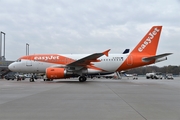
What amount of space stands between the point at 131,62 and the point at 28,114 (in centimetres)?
1935

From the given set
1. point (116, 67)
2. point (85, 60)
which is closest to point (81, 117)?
point (85, 60)

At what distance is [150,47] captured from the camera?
24.4m

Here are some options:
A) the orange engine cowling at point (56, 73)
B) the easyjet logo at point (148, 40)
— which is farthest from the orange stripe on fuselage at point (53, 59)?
the easyjet logo at point (148, 40)

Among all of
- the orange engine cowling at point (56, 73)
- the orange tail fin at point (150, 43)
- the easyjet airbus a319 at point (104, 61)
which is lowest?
the orange engine cowling at point (56, 73)

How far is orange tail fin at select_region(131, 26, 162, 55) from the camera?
24031 mm

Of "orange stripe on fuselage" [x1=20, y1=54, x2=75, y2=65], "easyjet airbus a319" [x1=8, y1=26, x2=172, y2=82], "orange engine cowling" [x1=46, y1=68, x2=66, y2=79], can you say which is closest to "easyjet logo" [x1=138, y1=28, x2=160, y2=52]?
"easyjet airbus a319" [x1=8, y1=26, x2=172, y2=82]

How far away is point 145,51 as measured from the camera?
24453mm

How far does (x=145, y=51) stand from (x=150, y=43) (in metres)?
1.09

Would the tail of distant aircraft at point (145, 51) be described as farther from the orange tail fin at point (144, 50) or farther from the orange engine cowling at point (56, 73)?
the orange engine cowling at point (56, 73)

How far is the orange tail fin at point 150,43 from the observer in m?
24.0

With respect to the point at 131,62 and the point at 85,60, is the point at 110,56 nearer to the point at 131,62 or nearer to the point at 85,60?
the point at 131,62

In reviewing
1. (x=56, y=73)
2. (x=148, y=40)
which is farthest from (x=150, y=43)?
(x=56, y=73)

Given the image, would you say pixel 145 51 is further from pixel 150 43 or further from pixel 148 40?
pixel 148 40

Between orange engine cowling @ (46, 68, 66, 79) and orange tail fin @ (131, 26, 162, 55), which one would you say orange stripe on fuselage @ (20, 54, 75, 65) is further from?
orange tail fin @ (131, 26, 162, 55)
